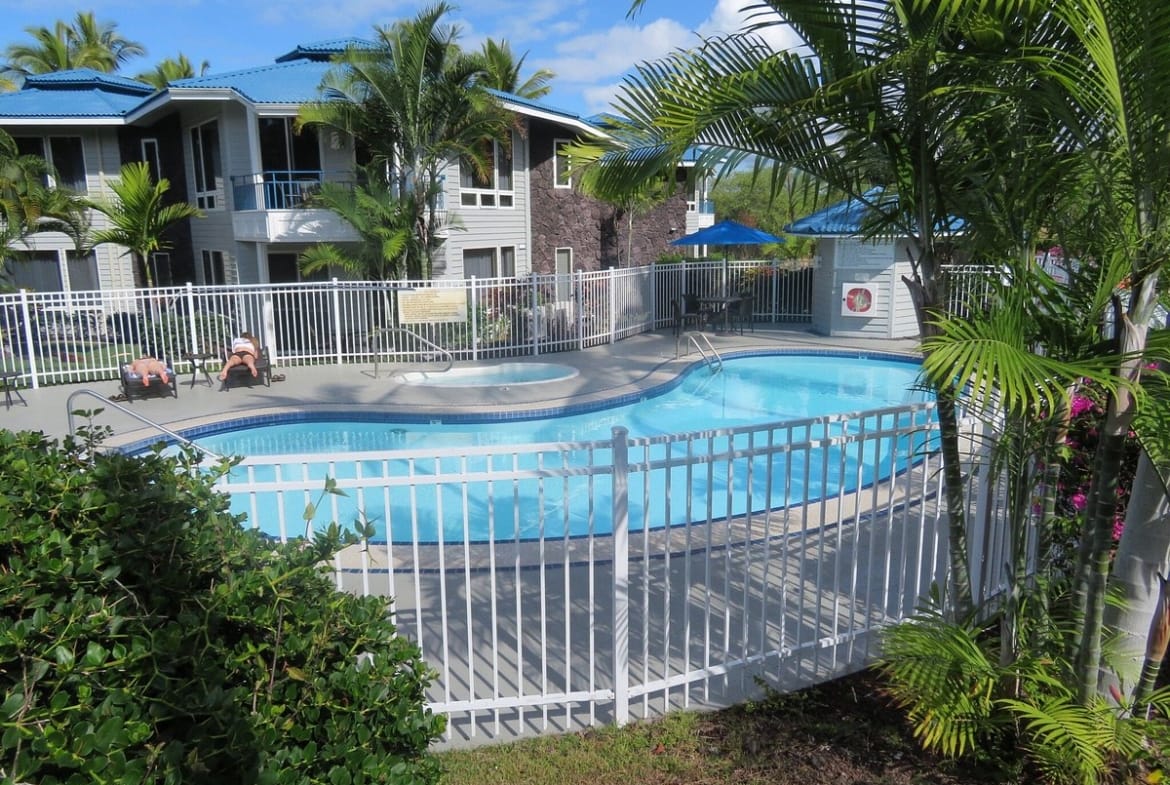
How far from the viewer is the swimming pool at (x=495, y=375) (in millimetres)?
13724

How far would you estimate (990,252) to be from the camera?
3639 mm

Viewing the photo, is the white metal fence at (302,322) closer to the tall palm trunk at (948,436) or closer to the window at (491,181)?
the window at (491,181)

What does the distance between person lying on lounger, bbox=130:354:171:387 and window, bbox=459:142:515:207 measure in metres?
8.65

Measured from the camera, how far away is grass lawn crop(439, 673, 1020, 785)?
3443 millimetres

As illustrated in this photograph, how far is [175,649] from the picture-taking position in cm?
191

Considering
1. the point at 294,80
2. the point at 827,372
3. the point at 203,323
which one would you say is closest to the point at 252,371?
the point at 203,323

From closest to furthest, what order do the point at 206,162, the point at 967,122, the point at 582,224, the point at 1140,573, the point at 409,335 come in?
the point at 1140,573 < the point at 967,122 < the point at 409,335 < the point at 206,162 < the point at 582,224

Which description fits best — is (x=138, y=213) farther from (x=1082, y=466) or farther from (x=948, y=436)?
(x=1082, y=466)

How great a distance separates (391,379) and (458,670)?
9683 millimetres

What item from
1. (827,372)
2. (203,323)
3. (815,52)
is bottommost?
(827,372)

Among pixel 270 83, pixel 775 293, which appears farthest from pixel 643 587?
pixel 270 83

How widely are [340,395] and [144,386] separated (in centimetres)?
271

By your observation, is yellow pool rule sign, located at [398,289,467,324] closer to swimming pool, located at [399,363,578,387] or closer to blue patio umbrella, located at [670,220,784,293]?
swimming pool, located at [399,363,578,387]

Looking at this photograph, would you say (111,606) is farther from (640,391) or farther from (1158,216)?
(640,391)
